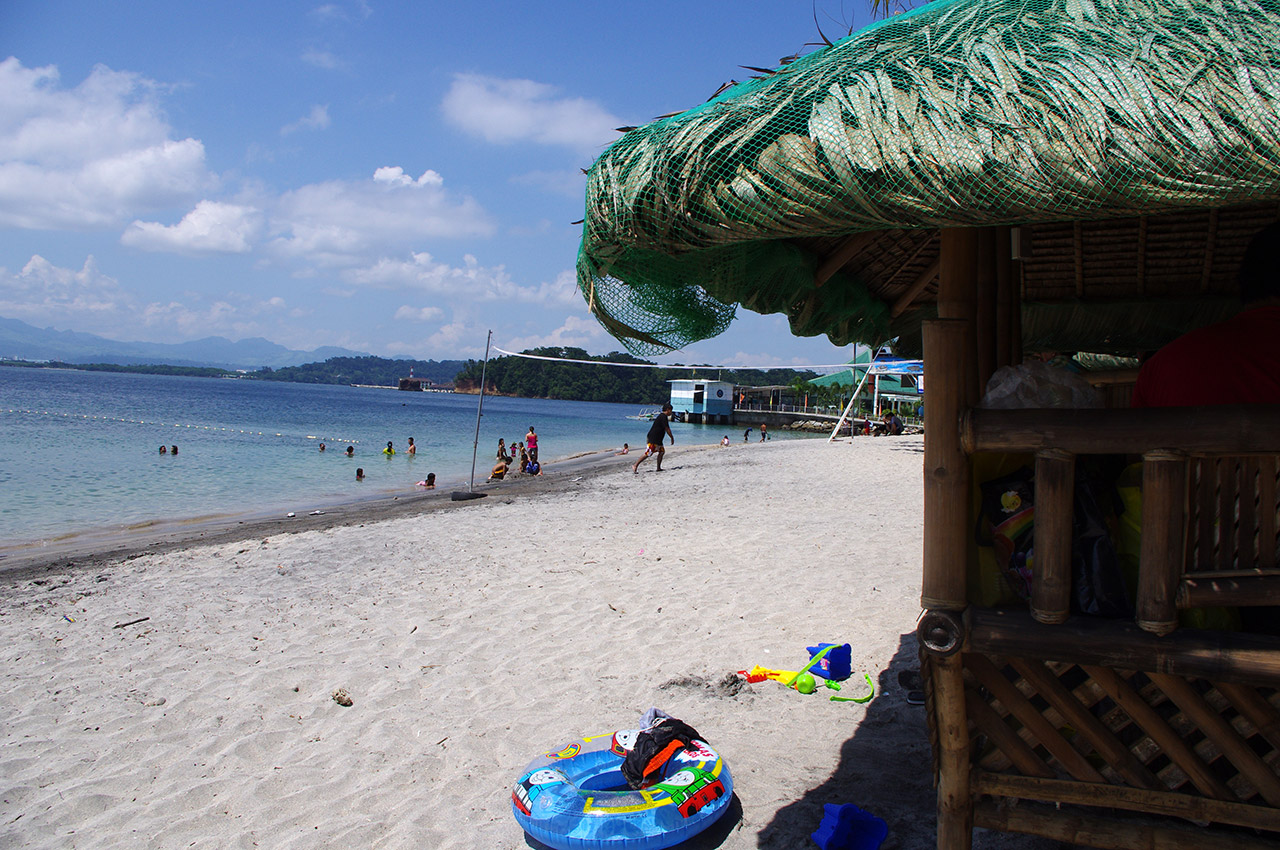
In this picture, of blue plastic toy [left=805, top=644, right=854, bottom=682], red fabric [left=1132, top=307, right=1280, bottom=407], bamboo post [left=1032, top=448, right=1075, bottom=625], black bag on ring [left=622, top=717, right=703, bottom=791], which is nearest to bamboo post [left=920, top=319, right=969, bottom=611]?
bamboo post [left=1032, top=448, right=1075, bottom=625]

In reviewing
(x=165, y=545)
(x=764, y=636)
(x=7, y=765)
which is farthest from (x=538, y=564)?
(x=165, y=545)

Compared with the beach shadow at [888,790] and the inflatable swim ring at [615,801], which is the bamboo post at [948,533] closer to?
the beach shadow at [888,790]

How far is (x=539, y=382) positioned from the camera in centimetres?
12712

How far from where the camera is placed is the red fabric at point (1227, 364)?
1.77 meters

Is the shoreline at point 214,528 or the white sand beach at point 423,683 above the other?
the white sand beach at point 423,683

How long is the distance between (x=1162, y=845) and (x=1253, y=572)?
73 centimetres

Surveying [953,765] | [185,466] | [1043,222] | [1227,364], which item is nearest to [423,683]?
[953,765]

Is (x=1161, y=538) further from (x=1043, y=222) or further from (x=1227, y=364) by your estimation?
(x=1043, y=222)

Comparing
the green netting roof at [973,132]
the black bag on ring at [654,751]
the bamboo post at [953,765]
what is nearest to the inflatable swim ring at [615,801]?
the black bag on ring at [654,751]

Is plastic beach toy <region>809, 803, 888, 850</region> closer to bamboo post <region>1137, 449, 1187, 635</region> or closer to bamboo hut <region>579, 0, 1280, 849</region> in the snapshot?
bamboo hut <region>579, 0, 1280, 849</region>

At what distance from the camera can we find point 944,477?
190cm

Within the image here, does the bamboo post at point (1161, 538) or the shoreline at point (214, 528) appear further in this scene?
the shoreline at point (214, 528)

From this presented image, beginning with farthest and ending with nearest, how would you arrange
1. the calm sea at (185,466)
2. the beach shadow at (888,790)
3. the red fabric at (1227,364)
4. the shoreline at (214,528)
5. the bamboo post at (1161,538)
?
the calm sea at (185,466) → the shoreline at (214,528) → the beach shadow at (888,790) → the red fabric at (1227,364) → the bamboo post at (1161,538)

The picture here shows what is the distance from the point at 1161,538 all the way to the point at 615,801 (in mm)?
1910
